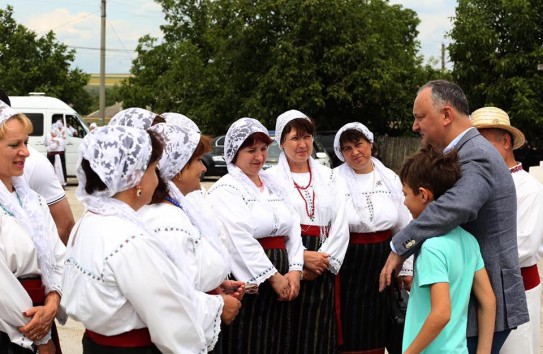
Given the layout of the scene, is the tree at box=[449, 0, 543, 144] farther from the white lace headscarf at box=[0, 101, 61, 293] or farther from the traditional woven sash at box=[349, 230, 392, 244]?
the white lace headscarf at box=[0, 101, 61, 293]

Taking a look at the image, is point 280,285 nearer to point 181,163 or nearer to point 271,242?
point 271,242

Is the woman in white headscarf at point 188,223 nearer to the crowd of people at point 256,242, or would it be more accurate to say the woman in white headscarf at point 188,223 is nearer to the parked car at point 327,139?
the crowd of people at point 256,242

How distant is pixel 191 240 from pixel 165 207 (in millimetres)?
169

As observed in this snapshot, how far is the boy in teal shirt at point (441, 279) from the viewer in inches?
115

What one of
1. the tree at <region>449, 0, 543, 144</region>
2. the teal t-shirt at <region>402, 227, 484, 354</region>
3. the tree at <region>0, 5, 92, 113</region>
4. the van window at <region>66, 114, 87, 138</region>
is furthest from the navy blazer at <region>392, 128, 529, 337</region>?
the tree at <region>0, 5, 92, 113</region>

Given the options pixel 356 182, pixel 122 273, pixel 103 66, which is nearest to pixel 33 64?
pixel 103 66

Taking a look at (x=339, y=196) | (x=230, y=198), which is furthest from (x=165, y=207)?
(x=339, y=196)

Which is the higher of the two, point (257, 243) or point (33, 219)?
point (33, 219)

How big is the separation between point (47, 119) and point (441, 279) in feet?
65.0

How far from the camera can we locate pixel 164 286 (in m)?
2.73

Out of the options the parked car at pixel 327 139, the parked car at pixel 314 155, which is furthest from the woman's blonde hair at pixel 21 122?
the parked car at pixel 327 139

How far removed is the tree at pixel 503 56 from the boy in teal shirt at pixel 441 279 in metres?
20.2

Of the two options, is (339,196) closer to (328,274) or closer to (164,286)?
(328,274)

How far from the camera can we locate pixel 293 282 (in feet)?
15.2
